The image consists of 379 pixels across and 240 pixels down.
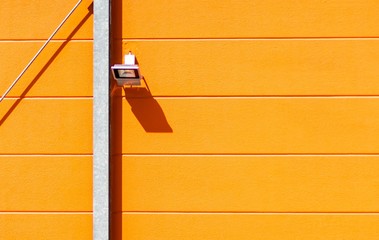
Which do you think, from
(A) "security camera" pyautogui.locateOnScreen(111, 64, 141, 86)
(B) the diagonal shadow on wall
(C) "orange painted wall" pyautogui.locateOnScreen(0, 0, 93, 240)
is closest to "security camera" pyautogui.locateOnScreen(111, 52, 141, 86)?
(A) "security camera" pyautogui.locateOnScreen(111, 64, 141, 86)

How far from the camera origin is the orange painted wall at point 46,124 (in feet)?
7.34

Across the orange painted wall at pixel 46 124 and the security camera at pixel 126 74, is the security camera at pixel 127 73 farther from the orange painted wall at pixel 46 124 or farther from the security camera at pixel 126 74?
the orange painted wall at pixel 46 124

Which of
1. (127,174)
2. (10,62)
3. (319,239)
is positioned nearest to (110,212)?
(127,174)

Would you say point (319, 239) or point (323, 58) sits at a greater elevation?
point (323, 58)

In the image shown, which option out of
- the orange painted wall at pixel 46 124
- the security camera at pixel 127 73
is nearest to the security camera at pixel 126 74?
the security camera at pixel 127 73

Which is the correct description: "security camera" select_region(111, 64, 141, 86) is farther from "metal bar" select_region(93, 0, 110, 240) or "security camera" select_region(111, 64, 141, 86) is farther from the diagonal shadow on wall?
the diagonal shadow on wall

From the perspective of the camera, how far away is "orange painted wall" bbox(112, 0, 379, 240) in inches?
86.7

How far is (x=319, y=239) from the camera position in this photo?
7.24ft

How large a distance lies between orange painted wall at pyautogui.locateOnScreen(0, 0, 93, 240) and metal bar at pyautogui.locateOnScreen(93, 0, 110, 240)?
79mm

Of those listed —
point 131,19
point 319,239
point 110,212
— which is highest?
point 131,19

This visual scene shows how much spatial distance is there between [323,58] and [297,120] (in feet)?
1.18

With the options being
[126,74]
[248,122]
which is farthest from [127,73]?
[248,122]

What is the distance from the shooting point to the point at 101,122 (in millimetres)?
2178

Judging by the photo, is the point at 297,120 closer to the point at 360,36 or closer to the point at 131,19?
the point at 360,36
